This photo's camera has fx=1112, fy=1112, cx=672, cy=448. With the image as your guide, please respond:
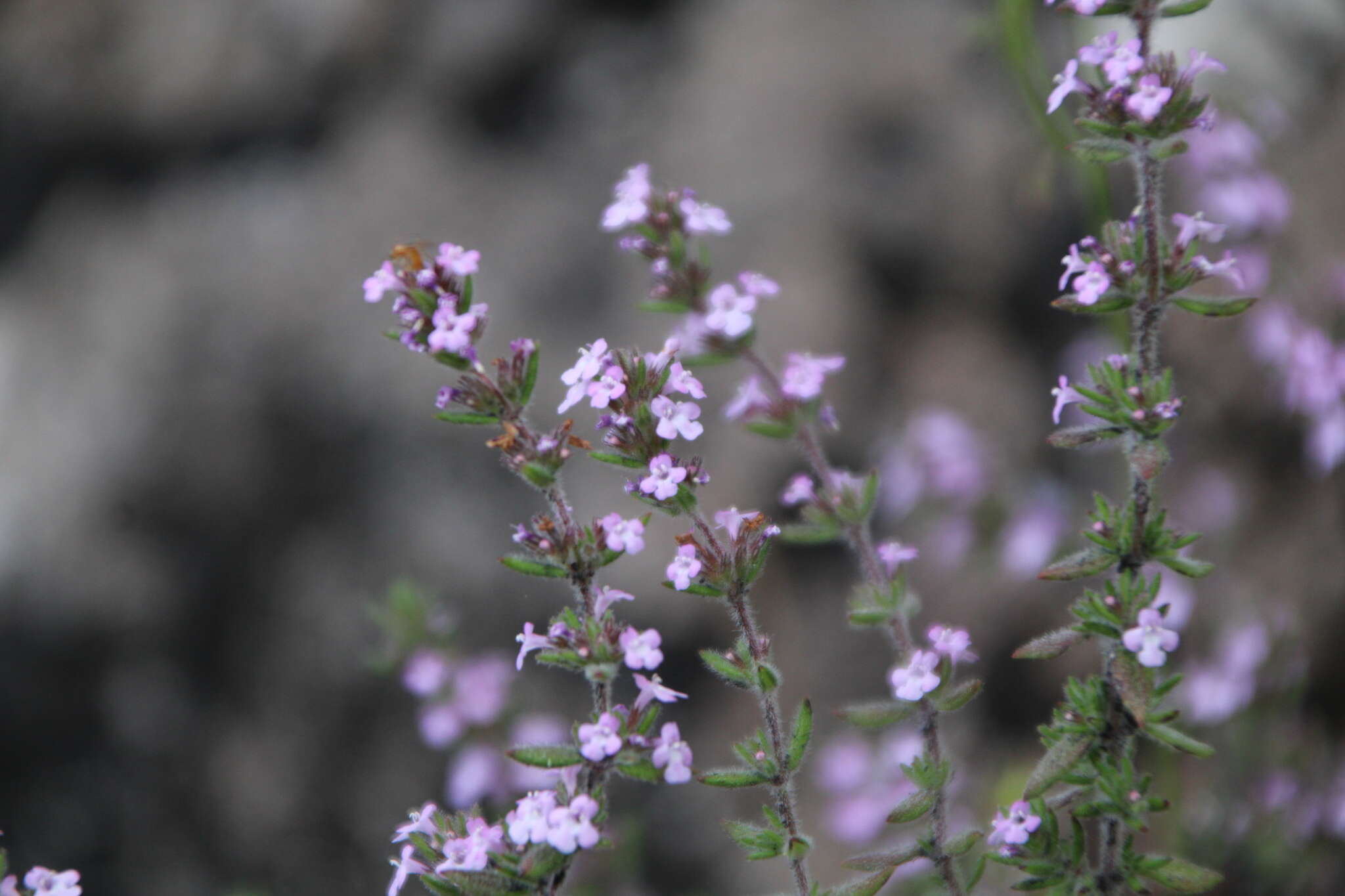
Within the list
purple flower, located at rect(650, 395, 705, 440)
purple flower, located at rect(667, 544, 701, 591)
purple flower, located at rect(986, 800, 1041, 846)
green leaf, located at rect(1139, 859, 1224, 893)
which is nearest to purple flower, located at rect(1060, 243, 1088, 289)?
purple flower, located at rect(650, 395, 705, 440)

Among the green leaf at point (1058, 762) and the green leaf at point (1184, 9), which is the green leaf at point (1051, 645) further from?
the green leaf at point (1184, 9)

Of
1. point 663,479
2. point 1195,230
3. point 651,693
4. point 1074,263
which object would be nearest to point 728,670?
point 651,693

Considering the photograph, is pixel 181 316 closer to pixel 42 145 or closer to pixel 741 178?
pixel 42 145

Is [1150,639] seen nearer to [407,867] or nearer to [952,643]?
[952,643]

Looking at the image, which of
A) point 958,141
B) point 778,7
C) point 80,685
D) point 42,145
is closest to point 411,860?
point 80,685

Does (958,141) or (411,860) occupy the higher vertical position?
(958,141)

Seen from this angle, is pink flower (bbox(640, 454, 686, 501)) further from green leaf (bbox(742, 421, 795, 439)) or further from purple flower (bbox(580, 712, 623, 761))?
green leaf (bbox(742, 421, 795, 439))

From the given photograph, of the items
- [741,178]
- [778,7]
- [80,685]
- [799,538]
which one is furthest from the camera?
[778,7]
